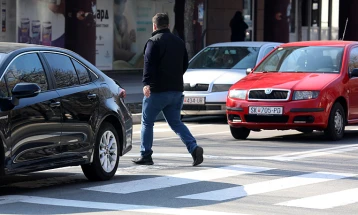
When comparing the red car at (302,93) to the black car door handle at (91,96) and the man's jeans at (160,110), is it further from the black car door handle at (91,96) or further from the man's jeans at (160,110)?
the black car door handle at (91,96)

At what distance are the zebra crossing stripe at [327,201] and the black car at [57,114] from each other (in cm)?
234

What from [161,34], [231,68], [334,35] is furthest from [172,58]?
[334,35]

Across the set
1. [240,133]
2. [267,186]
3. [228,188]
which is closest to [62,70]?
[228,188]

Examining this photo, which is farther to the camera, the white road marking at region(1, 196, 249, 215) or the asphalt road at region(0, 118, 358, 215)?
the asphalt road at region(0, 118, 358, 215)

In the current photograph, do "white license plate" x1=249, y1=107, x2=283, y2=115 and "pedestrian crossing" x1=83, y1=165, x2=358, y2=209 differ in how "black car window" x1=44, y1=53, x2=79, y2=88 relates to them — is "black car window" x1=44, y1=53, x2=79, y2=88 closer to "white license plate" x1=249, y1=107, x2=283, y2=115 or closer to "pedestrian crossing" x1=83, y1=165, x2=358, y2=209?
"pedestrian crossing" x1=83, y1=165, x2=358, y2=209

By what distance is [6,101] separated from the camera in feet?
28.8

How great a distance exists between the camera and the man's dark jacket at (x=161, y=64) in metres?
11.3

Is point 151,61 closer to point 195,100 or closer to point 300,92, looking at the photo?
point 300,92

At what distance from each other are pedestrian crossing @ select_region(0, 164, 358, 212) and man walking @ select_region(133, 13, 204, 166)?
17.4 inches

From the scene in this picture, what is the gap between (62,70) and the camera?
9.99 m

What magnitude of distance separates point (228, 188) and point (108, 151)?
1490 mm

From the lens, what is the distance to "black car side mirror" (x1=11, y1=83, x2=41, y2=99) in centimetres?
885

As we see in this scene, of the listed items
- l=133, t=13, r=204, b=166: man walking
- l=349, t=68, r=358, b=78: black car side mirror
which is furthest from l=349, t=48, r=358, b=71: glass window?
l=133, t=13, r=204, b=166: man walking

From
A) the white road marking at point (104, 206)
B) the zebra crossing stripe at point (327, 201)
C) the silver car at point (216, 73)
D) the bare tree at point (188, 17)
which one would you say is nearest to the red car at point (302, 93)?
the silver car at point (216, 73)
